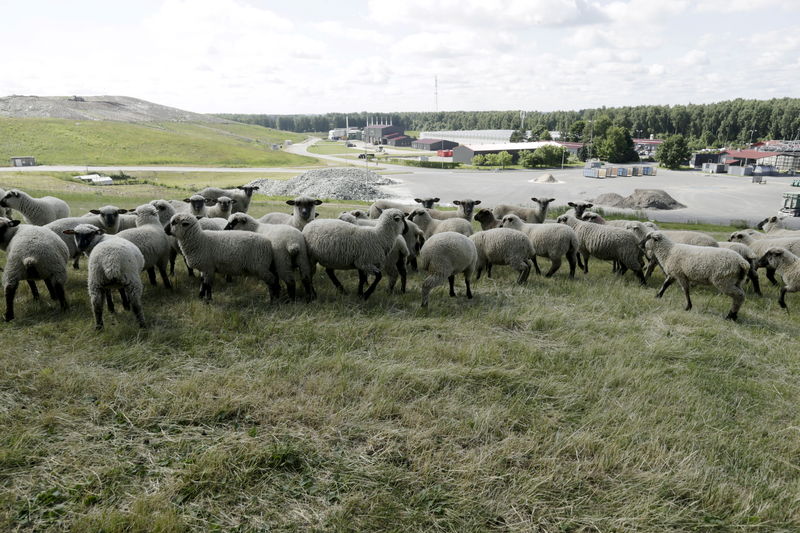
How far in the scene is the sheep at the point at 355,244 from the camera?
873 centimetres

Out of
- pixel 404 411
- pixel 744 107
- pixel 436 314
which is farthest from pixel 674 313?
pixel 744 107

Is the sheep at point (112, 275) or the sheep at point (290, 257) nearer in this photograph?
the sheep at point (112, 275)

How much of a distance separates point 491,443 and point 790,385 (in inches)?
176

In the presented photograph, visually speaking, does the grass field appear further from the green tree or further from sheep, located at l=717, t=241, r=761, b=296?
the green tree

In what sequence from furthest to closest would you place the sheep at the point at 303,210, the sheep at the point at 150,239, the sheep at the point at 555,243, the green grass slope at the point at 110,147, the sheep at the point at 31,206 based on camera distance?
the green grass slope at the point at 110,147 → the sheep at the point at 31,206 → the sheep at the point at 555,243 → the sheep at the point at 303,210 → the sheep at the point at 150,239

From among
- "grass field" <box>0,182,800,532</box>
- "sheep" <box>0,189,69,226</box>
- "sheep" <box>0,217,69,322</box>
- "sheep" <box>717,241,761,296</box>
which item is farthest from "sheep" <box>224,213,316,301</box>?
"sheep" <box>717,241,761,296</box>

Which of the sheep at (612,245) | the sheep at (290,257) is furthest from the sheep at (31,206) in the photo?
the sheep at (612,245)

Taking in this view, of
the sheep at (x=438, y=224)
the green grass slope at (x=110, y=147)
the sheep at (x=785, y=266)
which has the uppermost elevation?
the green grass slope at (x=110, y=147)

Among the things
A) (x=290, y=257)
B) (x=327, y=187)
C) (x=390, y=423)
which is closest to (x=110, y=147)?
(x=327, y=187)

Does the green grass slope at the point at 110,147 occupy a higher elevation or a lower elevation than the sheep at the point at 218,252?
higher

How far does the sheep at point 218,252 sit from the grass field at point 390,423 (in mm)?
786

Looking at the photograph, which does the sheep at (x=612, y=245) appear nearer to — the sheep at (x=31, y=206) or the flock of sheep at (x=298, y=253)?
the flock of sheep at (x=298, y=253)

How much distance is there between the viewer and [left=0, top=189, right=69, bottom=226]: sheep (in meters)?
12.1

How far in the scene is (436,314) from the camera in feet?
26.7
